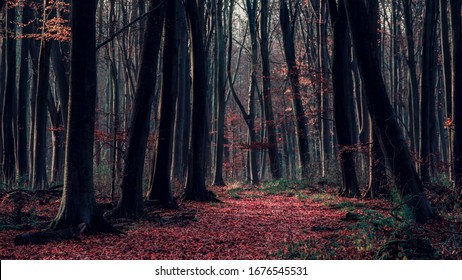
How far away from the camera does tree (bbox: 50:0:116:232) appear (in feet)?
27.4

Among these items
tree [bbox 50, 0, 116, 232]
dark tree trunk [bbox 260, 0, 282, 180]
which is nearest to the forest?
tree [bbox 50, 0, 116, 232]

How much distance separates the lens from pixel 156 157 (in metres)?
13.2

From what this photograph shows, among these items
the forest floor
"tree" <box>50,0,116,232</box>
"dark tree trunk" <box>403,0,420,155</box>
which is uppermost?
"dark tree trunk" <box>403,0,420,155</box>

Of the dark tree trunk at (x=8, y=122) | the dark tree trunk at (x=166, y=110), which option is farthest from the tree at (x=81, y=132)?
the dark tree trunk at (x=8, y=122)

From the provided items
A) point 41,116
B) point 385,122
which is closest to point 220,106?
point 41,116

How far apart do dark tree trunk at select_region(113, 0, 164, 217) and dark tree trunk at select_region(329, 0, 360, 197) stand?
669 centimetres

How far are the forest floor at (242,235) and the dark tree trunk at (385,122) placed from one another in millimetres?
443

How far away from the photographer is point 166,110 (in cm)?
1320

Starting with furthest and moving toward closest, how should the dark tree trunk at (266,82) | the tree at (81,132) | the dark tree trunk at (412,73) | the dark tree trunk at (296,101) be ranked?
the dark tree trunk at (266,82) → the dark tree trunk at (296,101) → the dark tree trunk at (412,73) → the tree at (81,132)

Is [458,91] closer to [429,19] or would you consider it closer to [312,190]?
[429,19]

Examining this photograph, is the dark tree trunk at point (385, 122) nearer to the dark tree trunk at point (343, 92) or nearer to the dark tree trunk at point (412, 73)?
the dark tree trunk at point (343, 92)

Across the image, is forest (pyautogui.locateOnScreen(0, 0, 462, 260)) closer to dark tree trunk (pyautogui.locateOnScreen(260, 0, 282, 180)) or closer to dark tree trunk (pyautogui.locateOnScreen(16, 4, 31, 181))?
dark tree trunk (pyautogui.locateOnScreen(16, 4, 31, 181))

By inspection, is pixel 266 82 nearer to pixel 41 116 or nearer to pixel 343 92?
pixel 343 92

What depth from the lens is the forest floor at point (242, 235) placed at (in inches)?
273
